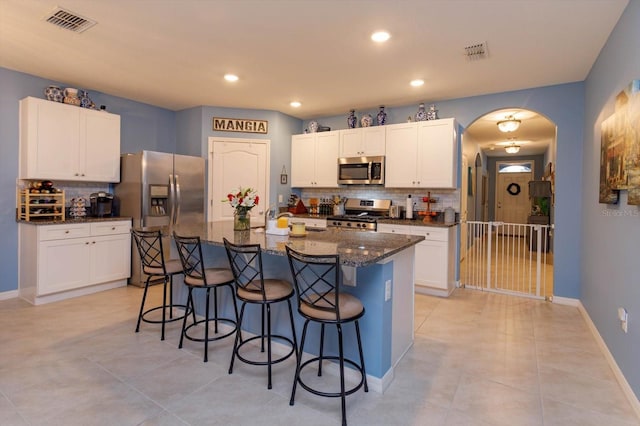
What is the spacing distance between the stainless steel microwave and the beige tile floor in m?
2.31

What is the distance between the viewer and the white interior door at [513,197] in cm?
1078

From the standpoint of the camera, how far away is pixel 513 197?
1098 cm

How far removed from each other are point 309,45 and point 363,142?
2.22 metres

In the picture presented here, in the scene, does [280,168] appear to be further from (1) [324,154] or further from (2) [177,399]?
(2) [177,399]

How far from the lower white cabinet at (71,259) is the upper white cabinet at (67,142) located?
655mm

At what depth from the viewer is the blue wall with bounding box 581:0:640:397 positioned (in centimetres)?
224

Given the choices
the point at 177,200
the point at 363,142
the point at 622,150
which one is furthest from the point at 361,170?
the point at 622,150

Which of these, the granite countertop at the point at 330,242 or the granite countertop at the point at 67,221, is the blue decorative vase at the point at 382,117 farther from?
the granite countertop at the point at 67,221

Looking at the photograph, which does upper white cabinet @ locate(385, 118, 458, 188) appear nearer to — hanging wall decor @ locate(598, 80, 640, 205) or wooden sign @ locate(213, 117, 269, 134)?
hanging wall decor @ locate(598, 80, 640, 205)

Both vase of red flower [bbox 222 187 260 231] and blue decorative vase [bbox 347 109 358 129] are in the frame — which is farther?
blue decorative vase [bbox 347 109 358 129]

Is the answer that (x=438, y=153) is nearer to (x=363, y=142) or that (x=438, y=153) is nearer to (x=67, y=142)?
(x=363, y=142)

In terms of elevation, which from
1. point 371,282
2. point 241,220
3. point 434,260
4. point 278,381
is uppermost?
point 241,220

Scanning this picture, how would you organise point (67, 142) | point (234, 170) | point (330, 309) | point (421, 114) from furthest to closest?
point (234, 170)
point (421, 114)
point (67, 142)
point (330, 309)

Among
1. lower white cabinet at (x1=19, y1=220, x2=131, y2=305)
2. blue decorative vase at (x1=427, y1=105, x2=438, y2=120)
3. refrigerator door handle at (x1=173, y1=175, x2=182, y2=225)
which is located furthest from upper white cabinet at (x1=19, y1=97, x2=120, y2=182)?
blue decorative vase at (x1=427, y1=105, x2=438, y2=120)
